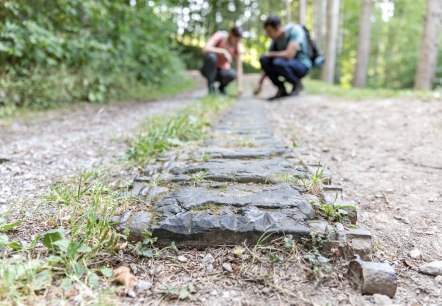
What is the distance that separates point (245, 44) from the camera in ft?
76.7

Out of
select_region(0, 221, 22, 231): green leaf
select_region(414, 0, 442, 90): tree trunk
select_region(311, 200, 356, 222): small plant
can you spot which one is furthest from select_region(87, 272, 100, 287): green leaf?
Answer: select_region(414, 0, 442, 90): tree trunk

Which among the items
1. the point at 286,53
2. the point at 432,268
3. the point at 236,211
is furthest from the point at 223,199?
the point at 286,53

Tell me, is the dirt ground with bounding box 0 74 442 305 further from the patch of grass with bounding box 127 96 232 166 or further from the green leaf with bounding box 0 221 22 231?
the green leaf with bounding box 0 221 22 231

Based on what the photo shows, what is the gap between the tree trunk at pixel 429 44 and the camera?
275 inches

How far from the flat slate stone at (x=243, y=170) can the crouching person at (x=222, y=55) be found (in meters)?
4.45

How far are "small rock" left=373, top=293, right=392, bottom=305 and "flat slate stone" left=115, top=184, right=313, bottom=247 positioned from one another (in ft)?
1.08

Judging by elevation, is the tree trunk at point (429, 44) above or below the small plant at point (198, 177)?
above

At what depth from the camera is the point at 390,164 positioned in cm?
278

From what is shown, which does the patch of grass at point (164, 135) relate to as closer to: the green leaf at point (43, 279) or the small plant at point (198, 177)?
the small plant at point (198, 177)

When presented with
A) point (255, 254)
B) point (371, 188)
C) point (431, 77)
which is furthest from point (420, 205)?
point (431, 77)

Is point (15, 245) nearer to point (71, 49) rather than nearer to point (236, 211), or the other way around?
point (236, 211)

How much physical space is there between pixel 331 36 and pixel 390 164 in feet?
29.8

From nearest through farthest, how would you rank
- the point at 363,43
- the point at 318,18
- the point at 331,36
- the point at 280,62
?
the point at 280,62
the point at 363,43
the point at 331,36
the point at 318,18

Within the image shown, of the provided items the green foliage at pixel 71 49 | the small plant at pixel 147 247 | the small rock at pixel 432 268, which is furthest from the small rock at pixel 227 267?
the green foliage at pixel 71 49
